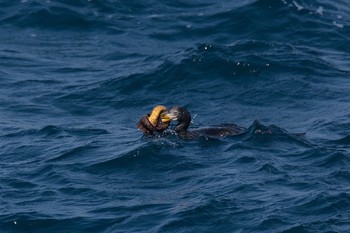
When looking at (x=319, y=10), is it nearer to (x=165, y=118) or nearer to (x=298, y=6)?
(x=298, y=6)

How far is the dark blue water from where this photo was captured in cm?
1386

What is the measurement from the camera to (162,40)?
24.3 meters

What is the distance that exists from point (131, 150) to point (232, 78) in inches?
196

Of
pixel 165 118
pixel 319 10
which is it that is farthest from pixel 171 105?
pixel 319 10

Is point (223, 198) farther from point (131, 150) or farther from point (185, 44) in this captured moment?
point (185, 44)

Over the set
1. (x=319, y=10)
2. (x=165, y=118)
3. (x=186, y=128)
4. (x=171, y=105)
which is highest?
(x=165, y=118)

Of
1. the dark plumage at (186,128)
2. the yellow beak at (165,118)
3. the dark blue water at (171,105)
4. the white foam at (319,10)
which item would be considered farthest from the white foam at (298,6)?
the yellow beak at (165,118)

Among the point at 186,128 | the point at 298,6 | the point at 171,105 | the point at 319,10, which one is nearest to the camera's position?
the point at 186,128

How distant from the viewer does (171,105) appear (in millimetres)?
19672

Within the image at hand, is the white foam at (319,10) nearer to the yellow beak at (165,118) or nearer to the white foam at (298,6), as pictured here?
the white foam at (298,6)

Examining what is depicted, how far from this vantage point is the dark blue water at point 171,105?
13859 millimetres

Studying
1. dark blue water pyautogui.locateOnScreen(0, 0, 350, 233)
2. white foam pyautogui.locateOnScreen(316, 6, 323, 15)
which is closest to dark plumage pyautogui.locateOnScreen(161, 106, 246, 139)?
dark blue water pyautogui.locateOnScreen(0, 0, 350, 233)

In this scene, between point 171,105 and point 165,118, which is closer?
point 165,118

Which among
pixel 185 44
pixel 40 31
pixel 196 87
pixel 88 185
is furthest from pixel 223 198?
pixel 40 31
